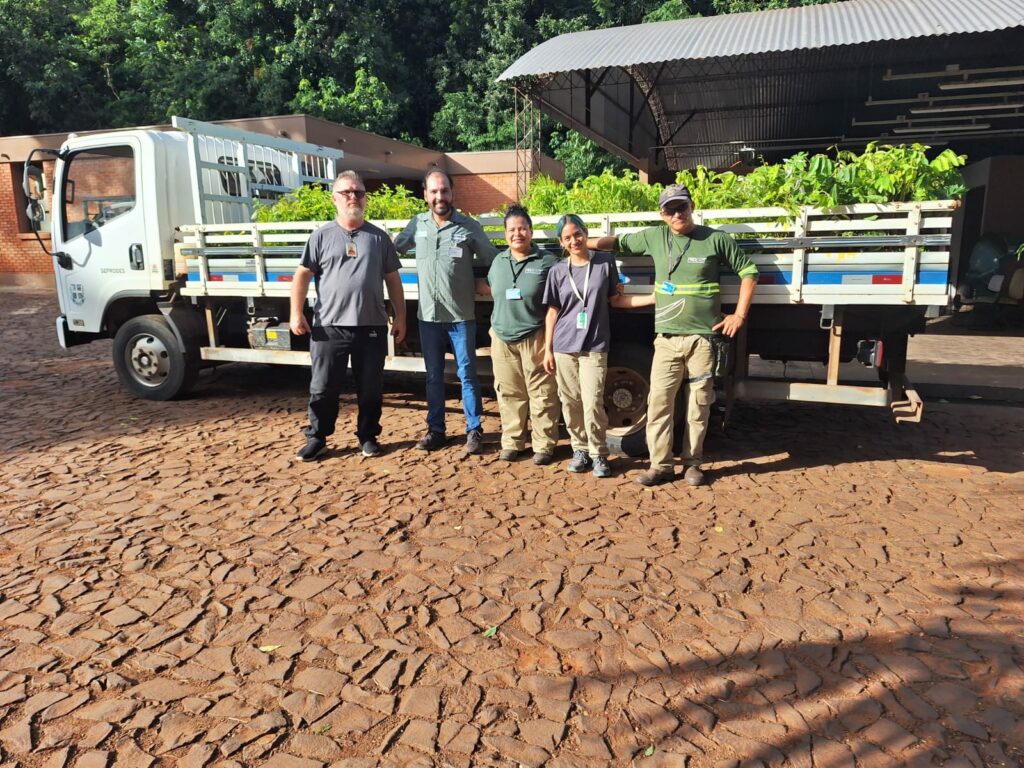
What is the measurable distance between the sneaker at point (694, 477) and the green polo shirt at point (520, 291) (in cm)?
134

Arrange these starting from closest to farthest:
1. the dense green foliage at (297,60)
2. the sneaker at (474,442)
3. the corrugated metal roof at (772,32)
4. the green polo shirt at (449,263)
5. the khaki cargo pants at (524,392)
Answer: the khaki cargo pants at (524,392) < the green polo shirt at (449,263) < the sneaker at (474,442) < the corrugated metal roof at (772,32) < the dense green foliage at (297,60)

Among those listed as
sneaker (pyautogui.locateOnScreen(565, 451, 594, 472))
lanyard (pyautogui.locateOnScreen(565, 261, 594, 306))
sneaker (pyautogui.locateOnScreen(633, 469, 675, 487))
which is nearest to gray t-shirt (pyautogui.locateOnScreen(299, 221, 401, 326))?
lanyard (pyautogui.locateOnScreen(565, 261, 594, 306))

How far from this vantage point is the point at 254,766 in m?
2.33

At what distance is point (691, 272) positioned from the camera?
14.6ft

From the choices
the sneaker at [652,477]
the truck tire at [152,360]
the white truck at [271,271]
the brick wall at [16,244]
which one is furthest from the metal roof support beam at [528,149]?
the brick wall at [16,244]

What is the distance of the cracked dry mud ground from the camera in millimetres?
2457

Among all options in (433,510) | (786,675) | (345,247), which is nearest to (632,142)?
(345,247)

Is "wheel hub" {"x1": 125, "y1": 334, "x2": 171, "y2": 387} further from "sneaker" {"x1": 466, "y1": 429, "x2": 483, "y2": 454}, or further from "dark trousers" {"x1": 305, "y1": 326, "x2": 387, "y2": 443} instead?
"sneaker" {"x1": 466, "y1": 429, "x2": 483, "y2": 454}

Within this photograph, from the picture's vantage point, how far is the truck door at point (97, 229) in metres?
6.68

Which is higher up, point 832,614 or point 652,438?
point 652,438

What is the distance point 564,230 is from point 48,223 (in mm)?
5280

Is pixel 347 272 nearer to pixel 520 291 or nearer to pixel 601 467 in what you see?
pixel 520 291

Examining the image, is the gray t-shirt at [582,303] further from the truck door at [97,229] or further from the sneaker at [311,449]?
the truck door at [97,229]

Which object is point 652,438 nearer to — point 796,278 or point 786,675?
point 796,278
